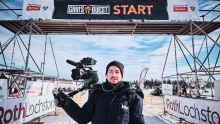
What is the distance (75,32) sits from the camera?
8.04 metres

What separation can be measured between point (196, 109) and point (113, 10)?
547 cm

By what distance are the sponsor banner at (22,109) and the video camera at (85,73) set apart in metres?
3.65

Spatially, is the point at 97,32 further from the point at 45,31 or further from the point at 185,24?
the point at 185,24

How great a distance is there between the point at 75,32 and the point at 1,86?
447 centimetres

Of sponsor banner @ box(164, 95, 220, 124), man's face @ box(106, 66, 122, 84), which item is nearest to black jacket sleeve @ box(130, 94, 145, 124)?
man's face @ box(106, 66, 122, 84)

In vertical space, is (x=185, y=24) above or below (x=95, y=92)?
above

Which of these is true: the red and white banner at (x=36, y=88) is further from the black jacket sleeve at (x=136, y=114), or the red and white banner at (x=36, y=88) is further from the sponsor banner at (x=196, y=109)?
the black jacket sleeve at (x=136, y=114)

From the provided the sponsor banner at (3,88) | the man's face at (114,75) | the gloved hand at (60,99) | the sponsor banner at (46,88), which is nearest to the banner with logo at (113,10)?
the sponsor banner at (3,88)

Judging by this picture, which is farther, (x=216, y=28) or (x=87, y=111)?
(x=216, y=28)

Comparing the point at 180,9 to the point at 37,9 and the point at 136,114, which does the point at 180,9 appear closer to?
the point at 136,114

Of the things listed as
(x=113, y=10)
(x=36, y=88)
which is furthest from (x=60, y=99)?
(x=36, y=88)

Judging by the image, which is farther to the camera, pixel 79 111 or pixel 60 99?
pixel 79 111

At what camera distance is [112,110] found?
1.68 meters

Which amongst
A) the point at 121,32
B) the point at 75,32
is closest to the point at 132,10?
the point at 121,32
